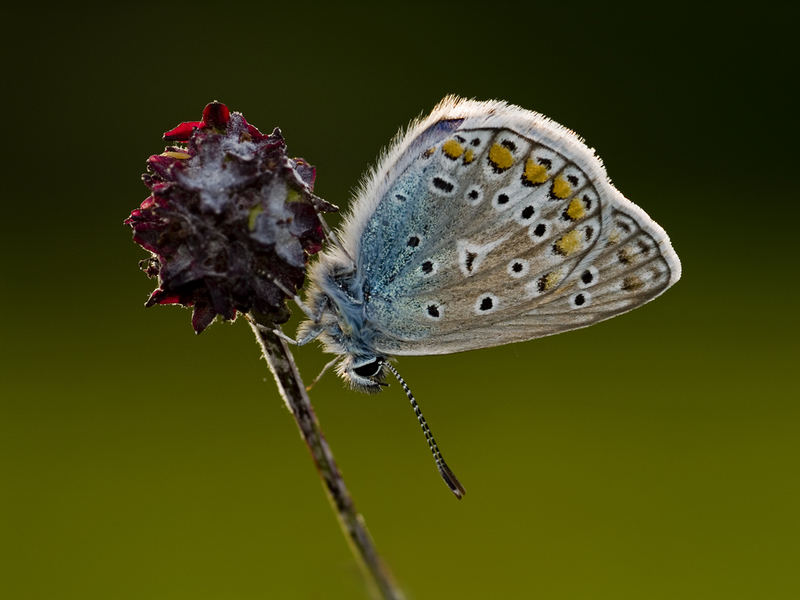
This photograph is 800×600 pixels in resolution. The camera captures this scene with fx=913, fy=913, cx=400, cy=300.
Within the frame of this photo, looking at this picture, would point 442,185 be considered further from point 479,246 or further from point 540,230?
point 540,230

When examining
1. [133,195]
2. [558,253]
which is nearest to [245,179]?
[558,253]

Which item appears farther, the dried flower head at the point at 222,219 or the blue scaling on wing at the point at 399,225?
the blue scaling on wing at the point at 399,225

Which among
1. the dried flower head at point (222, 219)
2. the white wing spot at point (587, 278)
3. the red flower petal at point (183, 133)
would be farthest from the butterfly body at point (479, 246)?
the red flower petal at point (183, 133)

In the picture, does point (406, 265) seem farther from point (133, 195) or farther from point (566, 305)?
point (133, 195)

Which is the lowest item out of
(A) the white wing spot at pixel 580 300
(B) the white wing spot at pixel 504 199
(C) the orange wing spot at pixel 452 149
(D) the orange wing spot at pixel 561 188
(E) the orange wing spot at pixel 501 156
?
(A) the white wing spot at pixel 580 300

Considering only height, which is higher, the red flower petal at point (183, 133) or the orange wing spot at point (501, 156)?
the red flower petal at point (183, 133)

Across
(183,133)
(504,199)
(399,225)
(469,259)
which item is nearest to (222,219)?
(183,133)

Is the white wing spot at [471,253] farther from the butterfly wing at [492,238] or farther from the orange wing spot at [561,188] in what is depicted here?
the orange wing spot at [561,188]

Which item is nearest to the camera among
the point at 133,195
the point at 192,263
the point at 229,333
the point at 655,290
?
the point at 192,263
